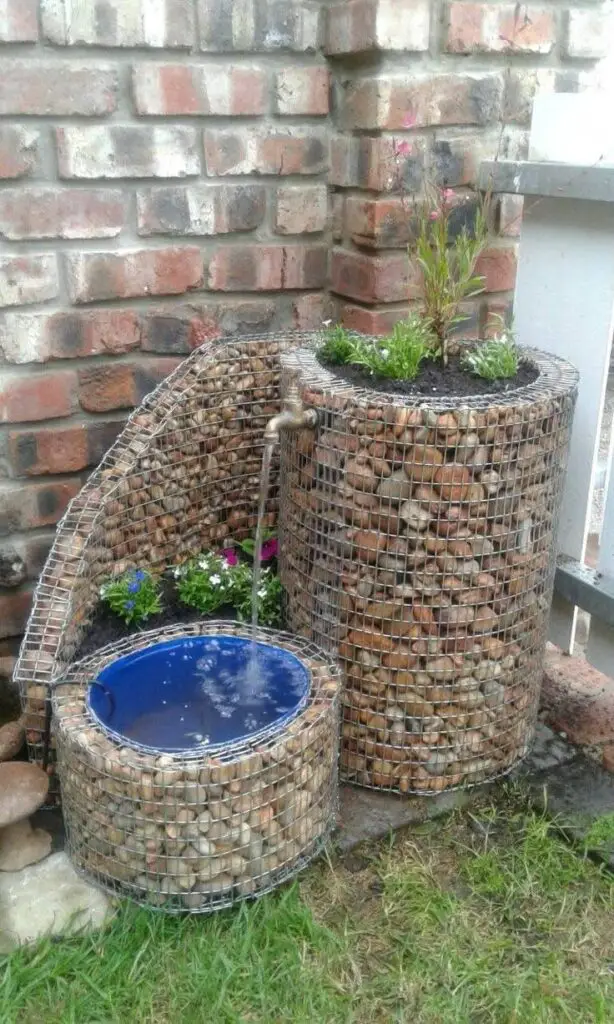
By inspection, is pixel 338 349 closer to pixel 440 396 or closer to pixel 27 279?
pixel 440 396

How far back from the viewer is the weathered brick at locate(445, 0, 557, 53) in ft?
7.76

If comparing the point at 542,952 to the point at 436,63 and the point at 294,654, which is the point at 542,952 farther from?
the point at 436,63

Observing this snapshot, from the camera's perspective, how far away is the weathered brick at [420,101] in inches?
92.7

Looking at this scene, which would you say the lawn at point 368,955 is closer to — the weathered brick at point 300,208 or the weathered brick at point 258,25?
the weathered brick at point 300,208

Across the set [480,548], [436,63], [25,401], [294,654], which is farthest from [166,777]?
[436,63]

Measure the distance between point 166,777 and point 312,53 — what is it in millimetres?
1866

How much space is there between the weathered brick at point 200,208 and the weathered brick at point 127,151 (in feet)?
0.16

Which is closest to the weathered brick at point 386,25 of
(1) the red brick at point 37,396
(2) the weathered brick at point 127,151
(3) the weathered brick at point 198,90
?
(3) the weathered brick at point 198,90

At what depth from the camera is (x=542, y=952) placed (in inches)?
71.2

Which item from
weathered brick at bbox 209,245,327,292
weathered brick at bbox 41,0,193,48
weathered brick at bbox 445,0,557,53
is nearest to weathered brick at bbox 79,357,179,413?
weathered brick at bbox 209,245,327,292

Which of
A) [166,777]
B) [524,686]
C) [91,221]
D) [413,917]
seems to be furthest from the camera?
[91,221]

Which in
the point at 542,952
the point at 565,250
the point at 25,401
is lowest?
the point at 542,952

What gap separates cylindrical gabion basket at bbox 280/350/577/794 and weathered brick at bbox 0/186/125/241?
618 millimetres

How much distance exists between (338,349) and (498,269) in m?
0.67
